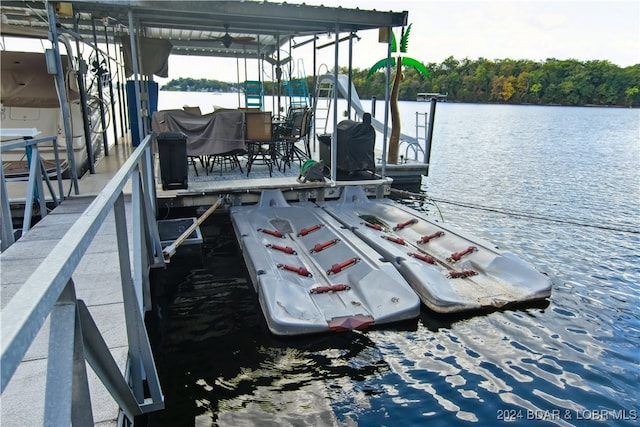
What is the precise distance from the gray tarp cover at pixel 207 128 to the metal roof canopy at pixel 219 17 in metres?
1.45

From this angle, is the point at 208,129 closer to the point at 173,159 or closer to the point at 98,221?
the point at 173,159

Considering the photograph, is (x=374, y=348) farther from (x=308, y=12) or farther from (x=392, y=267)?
(x=308, y=12)

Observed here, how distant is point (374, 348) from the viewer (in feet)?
13.0

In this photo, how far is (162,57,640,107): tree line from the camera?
59281 mm

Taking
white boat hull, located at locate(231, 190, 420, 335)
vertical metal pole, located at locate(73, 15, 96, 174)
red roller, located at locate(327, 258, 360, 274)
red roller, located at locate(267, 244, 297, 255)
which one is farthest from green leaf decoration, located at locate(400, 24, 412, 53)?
red roller, located at locate(327, 258, 360, 274)

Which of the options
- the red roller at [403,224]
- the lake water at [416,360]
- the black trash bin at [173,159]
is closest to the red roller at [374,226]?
the red roller at [403,224]

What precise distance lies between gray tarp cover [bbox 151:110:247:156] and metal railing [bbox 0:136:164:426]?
4638mm

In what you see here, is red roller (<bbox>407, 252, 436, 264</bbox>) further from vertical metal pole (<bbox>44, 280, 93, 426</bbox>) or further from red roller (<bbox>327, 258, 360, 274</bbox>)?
vertical metal pole (<bbox>44, 280, 93, 426</bbox>)

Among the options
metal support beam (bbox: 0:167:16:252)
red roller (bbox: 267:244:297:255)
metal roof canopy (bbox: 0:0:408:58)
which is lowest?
red roller (bbox: 267:244:297:255)

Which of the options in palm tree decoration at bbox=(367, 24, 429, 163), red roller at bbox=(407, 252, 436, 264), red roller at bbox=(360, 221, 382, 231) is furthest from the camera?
palm tree decoration at bbox=(367, 24, 429, 163)

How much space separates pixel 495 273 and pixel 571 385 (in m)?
1.68

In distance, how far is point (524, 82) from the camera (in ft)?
214

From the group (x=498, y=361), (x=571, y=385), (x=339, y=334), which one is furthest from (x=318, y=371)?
(x=571, y=385)

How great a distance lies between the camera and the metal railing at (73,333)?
86cm
